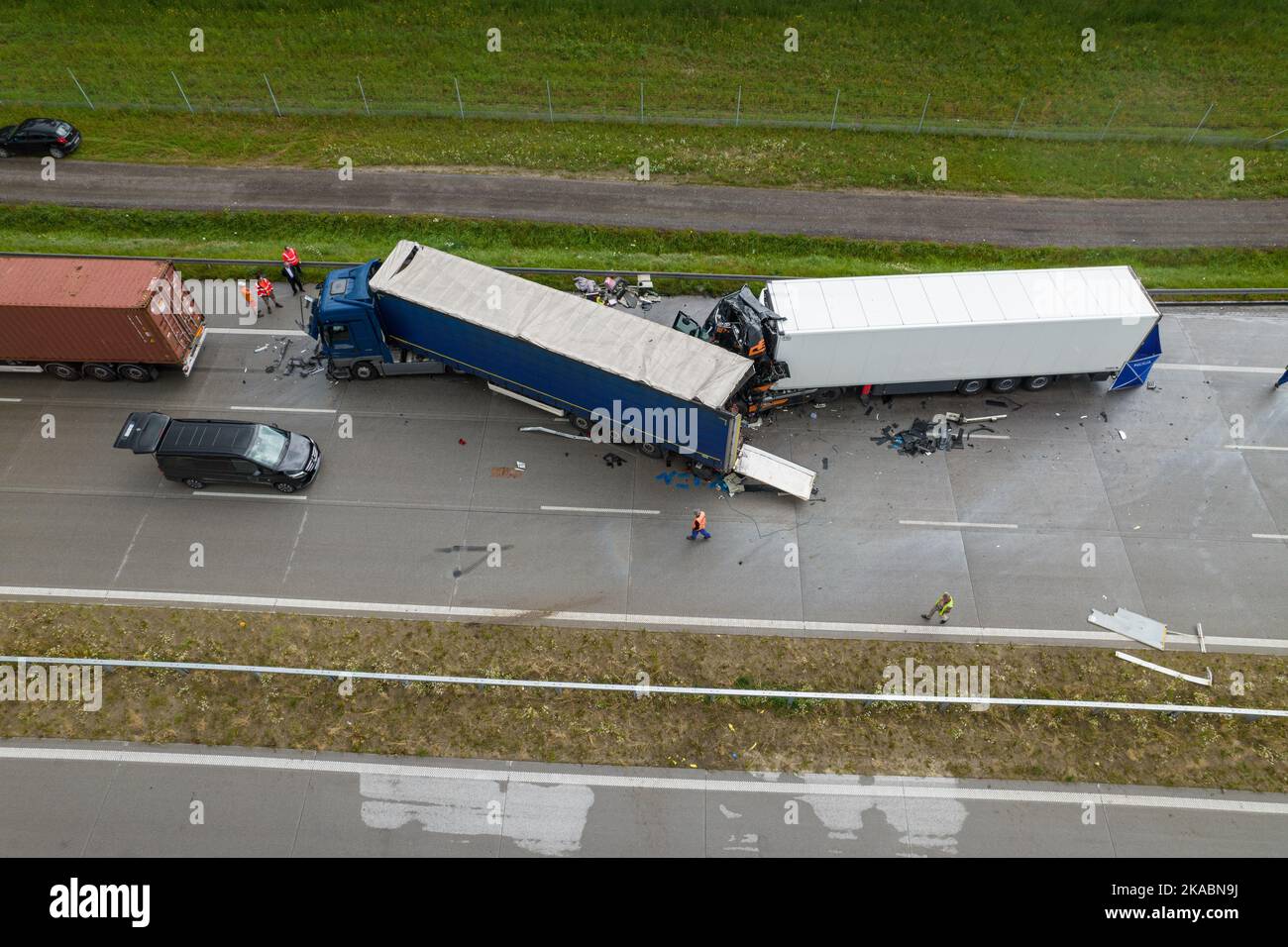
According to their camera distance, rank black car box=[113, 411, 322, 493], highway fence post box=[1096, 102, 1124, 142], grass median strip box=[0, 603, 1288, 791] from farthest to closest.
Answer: highway fence post box=[1096, 102, 1124, 142], black car box=[113, 411, 322, 493], grass median strip box=[0, 603, 1288, 791]

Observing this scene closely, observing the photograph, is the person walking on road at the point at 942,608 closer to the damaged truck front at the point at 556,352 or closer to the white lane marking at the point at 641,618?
the white lane marking at the point at 641,618

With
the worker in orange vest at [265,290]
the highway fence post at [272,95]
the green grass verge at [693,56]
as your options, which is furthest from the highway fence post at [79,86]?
the worker in orange vest at [265,290]

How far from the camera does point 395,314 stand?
1997 cm

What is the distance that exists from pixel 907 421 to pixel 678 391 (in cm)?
778

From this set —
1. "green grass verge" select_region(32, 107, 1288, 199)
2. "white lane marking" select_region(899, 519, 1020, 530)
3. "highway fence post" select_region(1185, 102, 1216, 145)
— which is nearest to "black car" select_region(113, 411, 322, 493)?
"green grass verge" select_region(32, 107, 1288, 199)

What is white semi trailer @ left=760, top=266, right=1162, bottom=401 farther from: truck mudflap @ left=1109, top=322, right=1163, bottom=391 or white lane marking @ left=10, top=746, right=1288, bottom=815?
white lane marking @ left=10, top=746, right=1288, bottom=815

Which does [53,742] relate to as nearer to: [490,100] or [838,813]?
[838,813]

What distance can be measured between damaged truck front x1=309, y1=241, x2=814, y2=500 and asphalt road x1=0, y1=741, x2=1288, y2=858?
7.87 metres

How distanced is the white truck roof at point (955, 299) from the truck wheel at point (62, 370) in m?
20.2

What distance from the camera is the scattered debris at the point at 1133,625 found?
56.4ft

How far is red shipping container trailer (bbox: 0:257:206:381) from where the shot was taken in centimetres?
1952

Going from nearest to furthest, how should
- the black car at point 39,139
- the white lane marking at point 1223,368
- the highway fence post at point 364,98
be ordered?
the white lane marking at point 1223,368 < the black car at point 39,139 < the highway fence post at point 364,98
